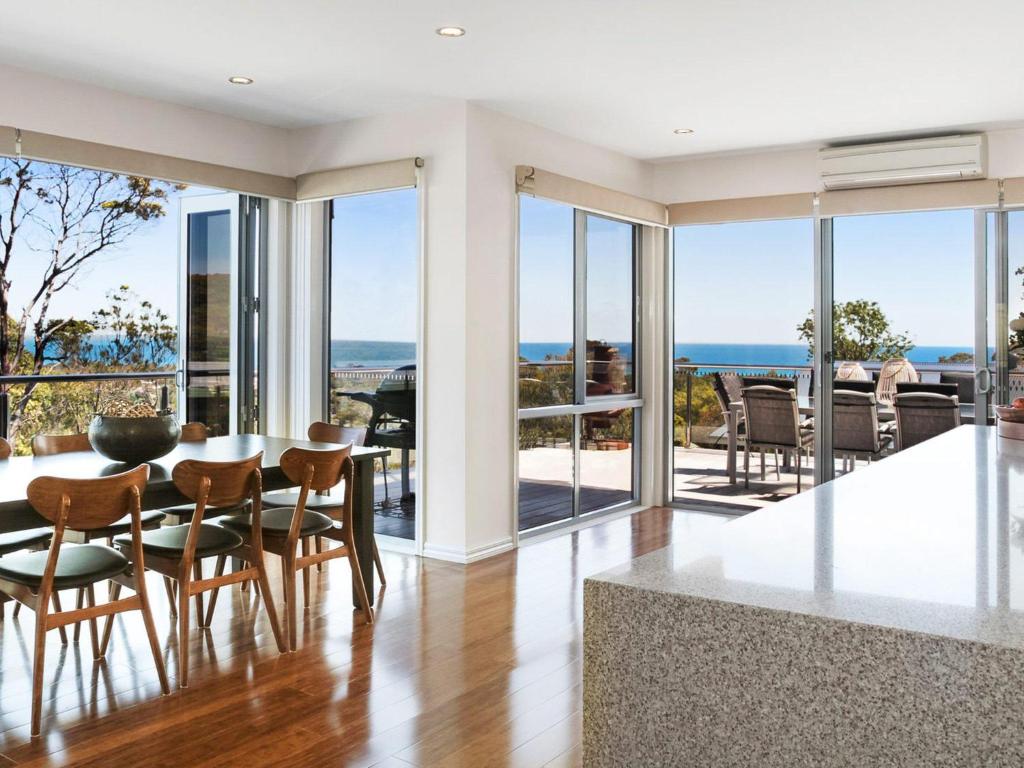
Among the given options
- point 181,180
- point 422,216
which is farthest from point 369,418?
point 181,180

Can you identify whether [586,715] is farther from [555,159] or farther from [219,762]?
[555,159]

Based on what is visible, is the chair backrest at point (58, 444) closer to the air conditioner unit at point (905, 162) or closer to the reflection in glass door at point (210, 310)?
the reflection in glass door at point (210, 310)

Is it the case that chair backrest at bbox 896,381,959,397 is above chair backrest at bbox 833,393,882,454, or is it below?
above

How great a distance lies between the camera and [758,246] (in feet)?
21.0

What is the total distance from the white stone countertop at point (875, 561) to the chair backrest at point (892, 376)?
14.0 feet

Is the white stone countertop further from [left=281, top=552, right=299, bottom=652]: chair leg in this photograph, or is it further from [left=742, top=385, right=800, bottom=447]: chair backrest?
[left=742, top=385, right=800, bottom=447]: chair backrest

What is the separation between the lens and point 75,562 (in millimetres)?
2998

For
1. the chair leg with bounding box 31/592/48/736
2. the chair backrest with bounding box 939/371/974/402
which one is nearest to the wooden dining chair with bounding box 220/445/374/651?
the chair leg with bounding box 31/592/48/736

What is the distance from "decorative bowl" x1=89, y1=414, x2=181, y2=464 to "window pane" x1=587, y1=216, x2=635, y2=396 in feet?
10.9

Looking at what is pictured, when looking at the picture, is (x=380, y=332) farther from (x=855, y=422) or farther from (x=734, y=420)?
(x=855, y=422)

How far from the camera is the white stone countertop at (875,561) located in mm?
1014

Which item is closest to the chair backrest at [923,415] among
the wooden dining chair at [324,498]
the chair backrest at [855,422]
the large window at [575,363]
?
the chair backrest at [855,422]

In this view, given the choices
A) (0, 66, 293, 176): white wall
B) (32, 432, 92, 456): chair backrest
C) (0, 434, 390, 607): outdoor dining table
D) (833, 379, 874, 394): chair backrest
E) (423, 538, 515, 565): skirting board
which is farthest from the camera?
(833, 379, 874, 394): chair backrest

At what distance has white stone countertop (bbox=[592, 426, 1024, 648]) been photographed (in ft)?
3.33
